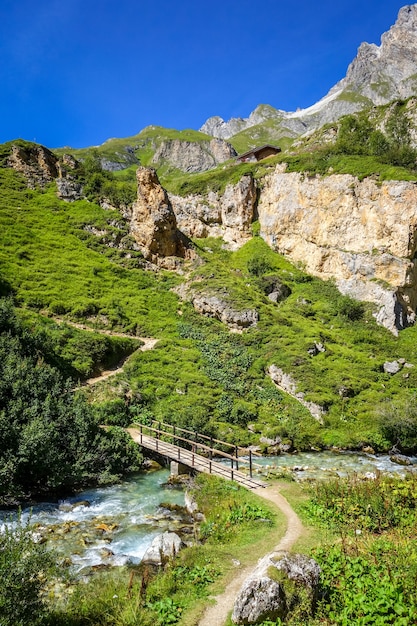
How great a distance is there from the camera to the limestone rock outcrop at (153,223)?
51.3 m

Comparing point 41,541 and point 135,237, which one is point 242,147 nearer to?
point 135,237

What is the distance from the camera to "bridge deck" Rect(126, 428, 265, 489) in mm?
16641

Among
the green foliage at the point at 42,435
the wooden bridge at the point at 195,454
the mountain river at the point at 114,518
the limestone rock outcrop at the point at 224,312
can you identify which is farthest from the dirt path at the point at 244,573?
the limestone rock outcrop at the point at 224,312

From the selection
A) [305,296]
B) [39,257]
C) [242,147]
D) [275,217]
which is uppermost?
[242,147]

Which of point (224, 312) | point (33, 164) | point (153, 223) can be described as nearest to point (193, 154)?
point (33, 164)

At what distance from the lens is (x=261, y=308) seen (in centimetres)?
4191

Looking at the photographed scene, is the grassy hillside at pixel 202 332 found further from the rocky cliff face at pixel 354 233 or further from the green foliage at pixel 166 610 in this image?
the green foliage at pixel 166 610

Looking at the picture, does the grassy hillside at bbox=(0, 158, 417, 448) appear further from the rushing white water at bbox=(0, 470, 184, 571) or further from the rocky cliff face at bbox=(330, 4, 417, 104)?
the rocky cliff face at bbox=(330, 4, 417, 104)

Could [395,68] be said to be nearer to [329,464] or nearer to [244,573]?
[329,464]

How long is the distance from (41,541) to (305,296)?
4261cm

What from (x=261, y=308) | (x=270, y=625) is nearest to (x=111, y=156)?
(x=261, y=308)

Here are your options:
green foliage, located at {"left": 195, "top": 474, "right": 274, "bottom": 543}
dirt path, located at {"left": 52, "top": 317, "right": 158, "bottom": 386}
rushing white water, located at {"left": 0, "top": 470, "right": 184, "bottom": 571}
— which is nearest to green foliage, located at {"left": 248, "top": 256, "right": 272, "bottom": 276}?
dirt path, located at {"left": 52, "top": 317, "right": 158, "bottom": 386}

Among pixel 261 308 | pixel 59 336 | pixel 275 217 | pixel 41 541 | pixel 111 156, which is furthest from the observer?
pixel 111 156

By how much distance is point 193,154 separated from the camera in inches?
5940
